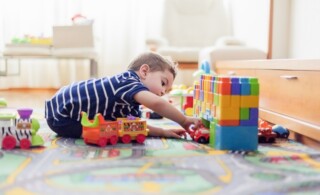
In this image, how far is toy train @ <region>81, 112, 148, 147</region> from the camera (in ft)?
3.69

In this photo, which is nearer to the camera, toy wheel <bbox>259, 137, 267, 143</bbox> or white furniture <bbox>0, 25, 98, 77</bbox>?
toy wheel <bbox>259, 137, 267, 143</bbox>

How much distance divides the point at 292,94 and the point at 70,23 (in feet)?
7.85

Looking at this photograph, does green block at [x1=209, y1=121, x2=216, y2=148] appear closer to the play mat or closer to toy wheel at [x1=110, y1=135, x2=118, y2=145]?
the play mat

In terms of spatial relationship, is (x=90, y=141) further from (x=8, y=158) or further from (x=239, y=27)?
(x=239, y=27)

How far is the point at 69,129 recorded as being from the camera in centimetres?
128

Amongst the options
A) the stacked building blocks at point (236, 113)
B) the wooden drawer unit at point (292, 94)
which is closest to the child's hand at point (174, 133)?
the stacked building blocks at point (236, 113)

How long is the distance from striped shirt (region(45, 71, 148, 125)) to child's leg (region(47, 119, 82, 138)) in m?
0.01

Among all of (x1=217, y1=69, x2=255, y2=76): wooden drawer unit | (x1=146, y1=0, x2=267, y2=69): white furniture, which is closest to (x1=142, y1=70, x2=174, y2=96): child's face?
(x1=217, y1=69, x2=255, y2=76): wooden drawer unit

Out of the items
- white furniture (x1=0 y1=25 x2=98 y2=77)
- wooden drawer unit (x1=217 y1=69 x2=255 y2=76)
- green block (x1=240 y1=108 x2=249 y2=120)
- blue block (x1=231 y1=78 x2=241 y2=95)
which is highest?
white furniture (x1=0 y1=25 x2=98 y2=77)

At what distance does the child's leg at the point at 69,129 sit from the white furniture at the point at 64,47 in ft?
5.73

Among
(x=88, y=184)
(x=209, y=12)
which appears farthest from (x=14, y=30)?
(x=88, y=184)

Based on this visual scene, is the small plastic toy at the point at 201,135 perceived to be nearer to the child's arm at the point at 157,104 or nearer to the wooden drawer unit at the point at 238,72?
the child's arm at the point at 157,104

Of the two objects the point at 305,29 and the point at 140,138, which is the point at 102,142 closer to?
the point at 140,138

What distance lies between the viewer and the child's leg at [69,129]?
4.18 feet
